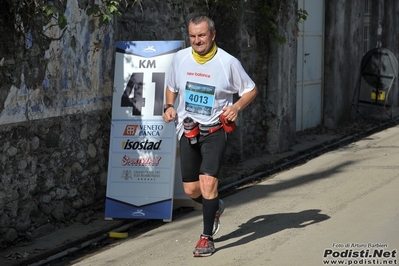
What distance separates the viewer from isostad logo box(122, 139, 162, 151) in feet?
27.6

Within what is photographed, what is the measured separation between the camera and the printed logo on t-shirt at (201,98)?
6.82m

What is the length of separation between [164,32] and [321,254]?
4091 millimetres

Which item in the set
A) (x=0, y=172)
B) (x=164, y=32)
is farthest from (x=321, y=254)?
(x=164, y=32)

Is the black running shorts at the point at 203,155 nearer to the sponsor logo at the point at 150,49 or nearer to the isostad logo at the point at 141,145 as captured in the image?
the isostad logo at the point at 141,145

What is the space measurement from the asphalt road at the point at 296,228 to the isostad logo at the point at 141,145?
77cm

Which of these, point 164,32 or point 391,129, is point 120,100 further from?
point 391,129

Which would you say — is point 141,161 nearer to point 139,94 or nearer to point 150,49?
point 139,94

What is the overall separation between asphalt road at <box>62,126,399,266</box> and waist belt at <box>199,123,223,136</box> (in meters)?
1.01

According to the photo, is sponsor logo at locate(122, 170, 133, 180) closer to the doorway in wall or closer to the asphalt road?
the asphalt road

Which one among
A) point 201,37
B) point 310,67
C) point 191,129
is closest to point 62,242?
point 191,129

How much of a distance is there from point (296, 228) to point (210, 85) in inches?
68.9

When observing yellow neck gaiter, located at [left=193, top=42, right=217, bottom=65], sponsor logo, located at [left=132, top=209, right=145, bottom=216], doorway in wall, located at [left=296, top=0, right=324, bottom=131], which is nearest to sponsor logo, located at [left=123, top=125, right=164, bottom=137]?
sponsor logo, located at [left=132, top=209, right=145, bottom=216]

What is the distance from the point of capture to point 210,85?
6.84m

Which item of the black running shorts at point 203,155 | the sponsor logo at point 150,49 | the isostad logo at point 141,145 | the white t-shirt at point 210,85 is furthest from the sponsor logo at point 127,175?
the white t-shirt at point 210,85
